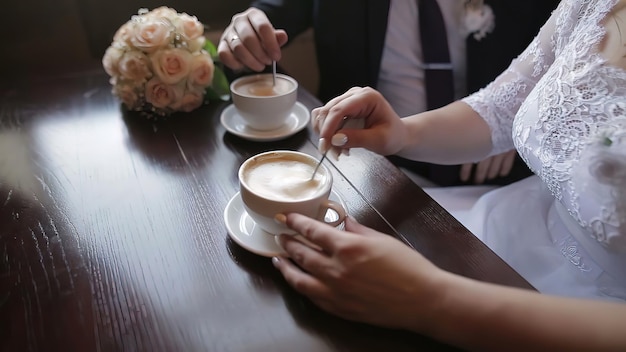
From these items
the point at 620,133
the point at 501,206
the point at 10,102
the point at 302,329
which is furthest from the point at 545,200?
the point at 10,102

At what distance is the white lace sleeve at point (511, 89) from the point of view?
35.8 inches

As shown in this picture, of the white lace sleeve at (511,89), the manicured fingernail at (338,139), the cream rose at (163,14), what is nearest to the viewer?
the manicured fingernail at (338,139)

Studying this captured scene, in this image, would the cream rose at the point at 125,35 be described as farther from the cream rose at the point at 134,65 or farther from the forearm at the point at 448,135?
the forearm at the point at 448,135

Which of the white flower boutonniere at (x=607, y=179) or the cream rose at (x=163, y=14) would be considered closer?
the white flower boutonniere at (x=607, y=179)

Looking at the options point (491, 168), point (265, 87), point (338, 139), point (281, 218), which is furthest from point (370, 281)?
point (491, 168)

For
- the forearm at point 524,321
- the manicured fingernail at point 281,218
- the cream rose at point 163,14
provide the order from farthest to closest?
the cream rose at point 163,14, the manicured fingernail at point 281,218, the forearm at point 524,321

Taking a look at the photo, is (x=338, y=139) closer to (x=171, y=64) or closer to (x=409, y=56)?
(x=171, y=64)

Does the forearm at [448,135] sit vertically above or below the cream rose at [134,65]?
below

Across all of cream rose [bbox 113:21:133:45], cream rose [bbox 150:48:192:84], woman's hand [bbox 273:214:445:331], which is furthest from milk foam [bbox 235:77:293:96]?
woman's hand [bbox 273:214:445:331]

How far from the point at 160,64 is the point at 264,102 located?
237 mm

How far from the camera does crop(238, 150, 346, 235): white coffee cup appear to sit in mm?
620

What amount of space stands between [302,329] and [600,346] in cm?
31

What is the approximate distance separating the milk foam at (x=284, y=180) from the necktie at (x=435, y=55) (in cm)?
67

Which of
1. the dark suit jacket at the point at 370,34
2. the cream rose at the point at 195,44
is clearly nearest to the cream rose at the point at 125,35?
the cream rose at the point at 195,44
